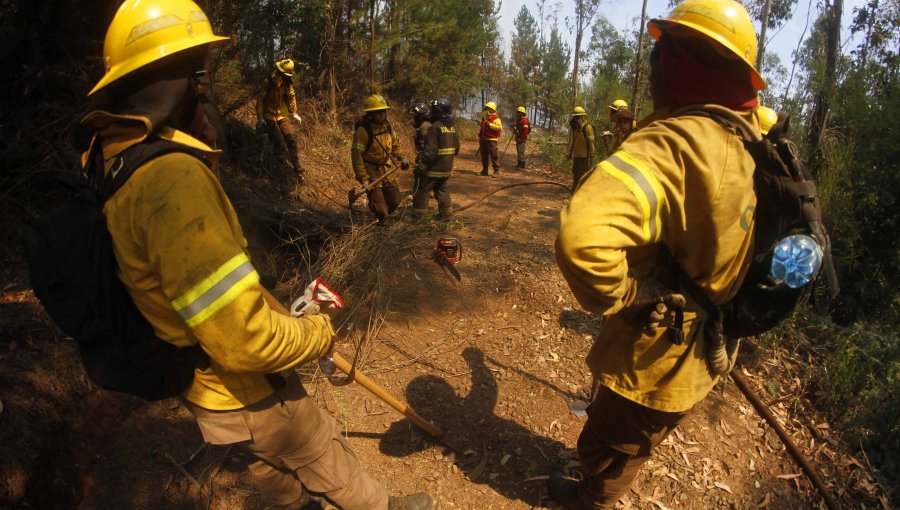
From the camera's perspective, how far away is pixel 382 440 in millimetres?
3070

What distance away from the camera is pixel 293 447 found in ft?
6.10

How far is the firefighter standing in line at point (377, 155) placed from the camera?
655 cm

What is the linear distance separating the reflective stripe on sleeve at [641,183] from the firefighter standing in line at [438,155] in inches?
221

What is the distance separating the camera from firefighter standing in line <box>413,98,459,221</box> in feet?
22.5

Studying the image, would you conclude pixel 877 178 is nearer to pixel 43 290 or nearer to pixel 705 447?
pixel 705 447

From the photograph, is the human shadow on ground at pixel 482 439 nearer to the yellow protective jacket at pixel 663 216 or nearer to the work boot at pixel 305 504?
the work boot at pixel 305 504

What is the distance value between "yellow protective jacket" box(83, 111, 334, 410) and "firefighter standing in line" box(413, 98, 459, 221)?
5.49m

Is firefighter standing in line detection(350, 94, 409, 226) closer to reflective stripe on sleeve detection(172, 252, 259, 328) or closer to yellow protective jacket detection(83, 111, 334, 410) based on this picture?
yellow protective jacket detection(83, 111, 334, 410)

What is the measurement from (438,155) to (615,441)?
17.7ft

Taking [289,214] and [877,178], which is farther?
[289,214]

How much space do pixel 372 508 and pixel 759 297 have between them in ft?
5.86

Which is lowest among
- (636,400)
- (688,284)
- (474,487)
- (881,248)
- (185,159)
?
(474,487)

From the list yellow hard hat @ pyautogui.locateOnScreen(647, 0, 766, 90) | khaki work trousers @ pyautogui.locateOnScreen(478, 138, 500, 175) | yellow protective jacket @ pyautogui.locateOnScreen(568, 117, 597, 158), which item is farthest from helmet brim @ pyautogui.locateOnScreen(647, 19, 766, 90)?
khaki work trousers @ pyautogui.locateOnScreen(478, 138, 500, 175)

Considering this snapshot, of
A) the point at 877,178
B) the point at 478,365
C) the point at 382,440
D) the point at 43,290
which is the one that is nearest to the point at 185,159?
the point at 43,290
